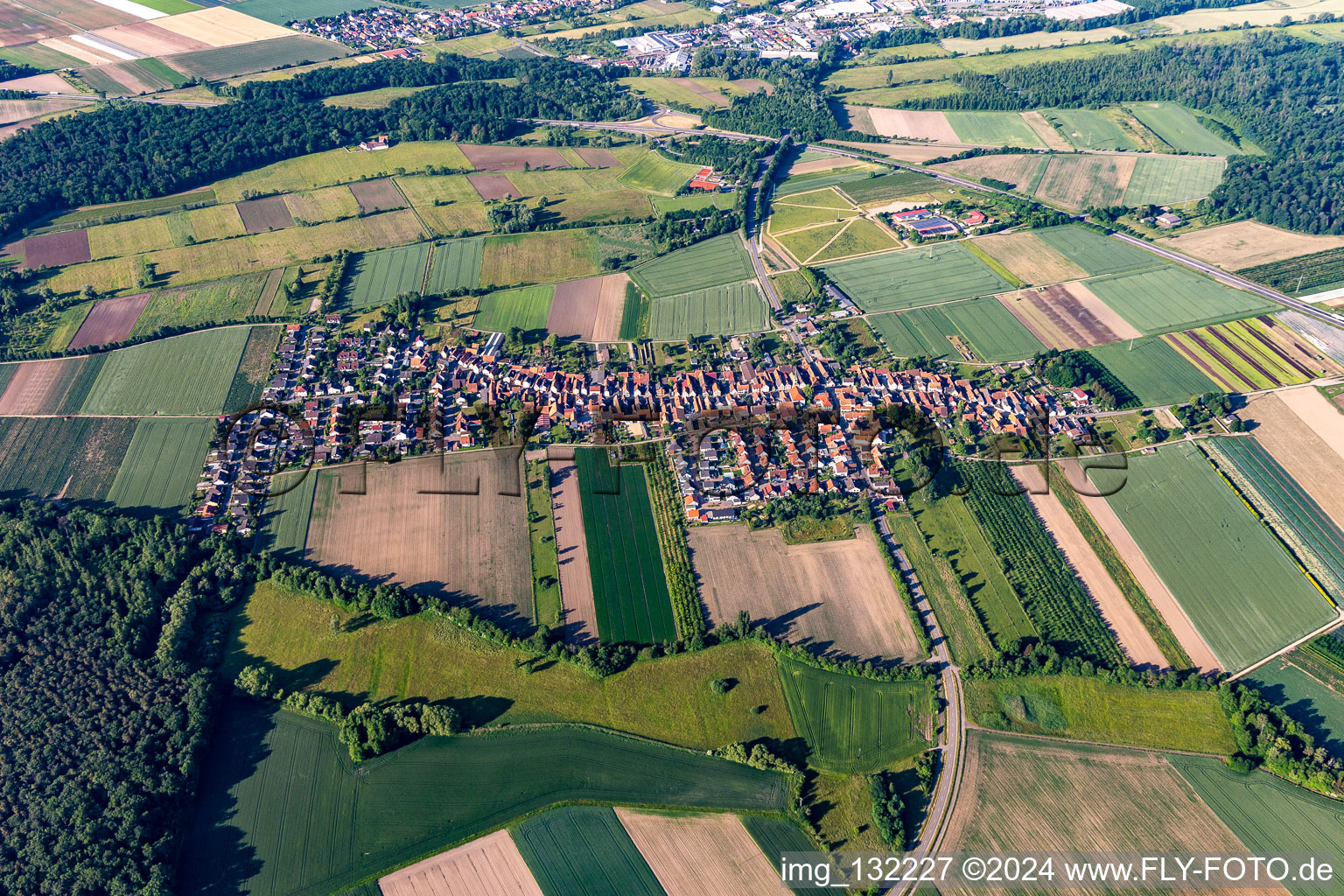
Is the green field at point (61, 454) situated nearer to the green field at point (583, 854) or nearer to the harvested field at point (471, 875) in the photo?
the harvested field at point (471, 875)

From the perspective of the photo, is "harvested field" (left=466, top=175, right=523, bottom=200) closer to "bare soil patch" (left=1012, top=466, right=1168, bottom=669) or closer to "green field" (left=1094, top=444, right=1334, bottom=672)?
"bare soil patch" (left=1012, top=466, right=1168, bottom=669)

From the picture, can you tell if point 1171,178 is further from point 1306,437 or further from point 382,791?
point 382,791

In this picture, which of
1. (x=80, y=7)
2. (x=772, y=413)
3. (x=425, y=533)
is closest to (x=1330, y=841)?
(x=772, y=413)

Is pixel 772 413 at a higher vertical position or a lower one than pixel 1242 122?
lower

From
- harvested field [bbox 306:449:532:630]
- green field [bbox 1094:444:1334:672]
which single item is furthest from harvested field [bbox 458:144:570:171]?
green field [bbox 1094:444:1334:672]

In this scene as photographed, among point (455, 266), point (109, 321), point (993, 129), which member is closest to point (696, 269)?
point (455, 266)

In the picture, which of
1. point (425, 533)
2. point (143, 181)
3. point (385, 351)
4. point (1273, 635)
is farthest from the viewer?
point (143, 181)

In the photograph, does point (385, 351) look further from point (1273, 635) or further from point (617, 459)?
point (1273, 635)
